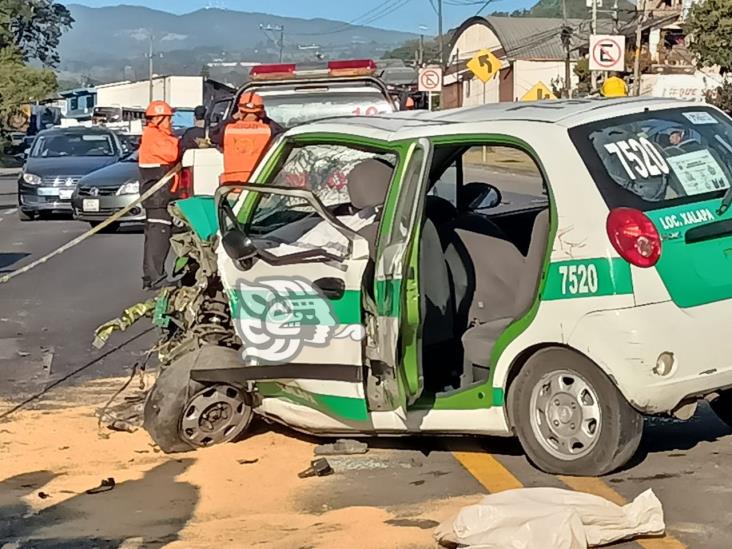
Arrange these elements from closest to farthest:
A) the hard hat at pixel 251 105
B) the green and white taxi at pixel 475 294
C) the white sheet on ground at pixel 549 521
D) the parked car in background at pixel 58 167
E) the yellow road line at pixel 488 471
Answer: the white sheet on ground at pixel 549 521
the green and white taxi at pixel 475 294
the yellow road line at pixel 488 471
the hard hat at pixel 251 105
the parked car in background at pixel 58 167

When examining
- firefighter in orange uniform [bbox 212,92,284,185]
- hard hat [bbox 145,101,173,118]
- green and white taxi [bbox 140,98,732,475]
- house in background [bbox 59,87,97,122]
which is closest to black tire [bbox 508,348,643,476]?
green and white taxi [bbox 140,98,732,475]

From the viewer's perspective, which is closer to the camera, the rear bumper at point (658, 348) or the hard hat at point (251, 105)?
the rear bumper at point (658, 348)

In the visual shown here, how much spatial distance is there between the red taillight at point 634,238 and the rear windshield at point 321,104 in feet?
28.9

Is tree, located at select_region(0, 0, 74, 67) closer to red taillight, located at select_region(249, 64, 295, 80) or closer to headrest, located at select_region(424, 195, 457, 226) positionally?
red taillight, located at select_region(249, 64, 295, 80)

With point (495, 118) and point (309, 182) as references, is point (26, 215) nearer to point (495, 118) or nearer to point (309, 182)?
point (309, 182)

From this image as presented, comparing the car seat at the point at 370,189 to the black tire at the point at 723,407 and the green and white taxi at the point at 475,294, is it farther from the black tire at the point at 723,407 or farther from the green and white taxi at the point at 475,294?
the black tire at the point at 723,407

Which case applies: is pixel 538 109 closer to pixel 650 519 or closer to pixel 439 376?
pixel 439 376

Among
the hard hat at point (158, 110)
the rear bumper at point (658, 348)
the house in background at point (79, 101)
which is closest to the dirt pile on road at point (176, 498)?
the rear bumper at point (658, 348)

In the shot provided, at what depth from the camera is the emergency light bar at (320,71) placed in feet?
49.0

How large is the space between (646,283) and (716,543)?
119 cm

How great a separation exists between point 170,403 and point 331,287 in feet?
4.20

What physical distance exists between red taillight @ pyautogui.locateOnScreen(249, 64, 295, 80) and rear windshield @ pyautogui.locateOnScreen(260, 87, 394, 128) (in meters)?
0.22

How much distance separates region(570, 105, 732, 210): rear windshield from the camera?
20.1ft

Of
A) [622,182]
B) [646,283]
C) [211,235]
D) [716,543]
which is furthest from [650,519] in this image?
[211,235]
